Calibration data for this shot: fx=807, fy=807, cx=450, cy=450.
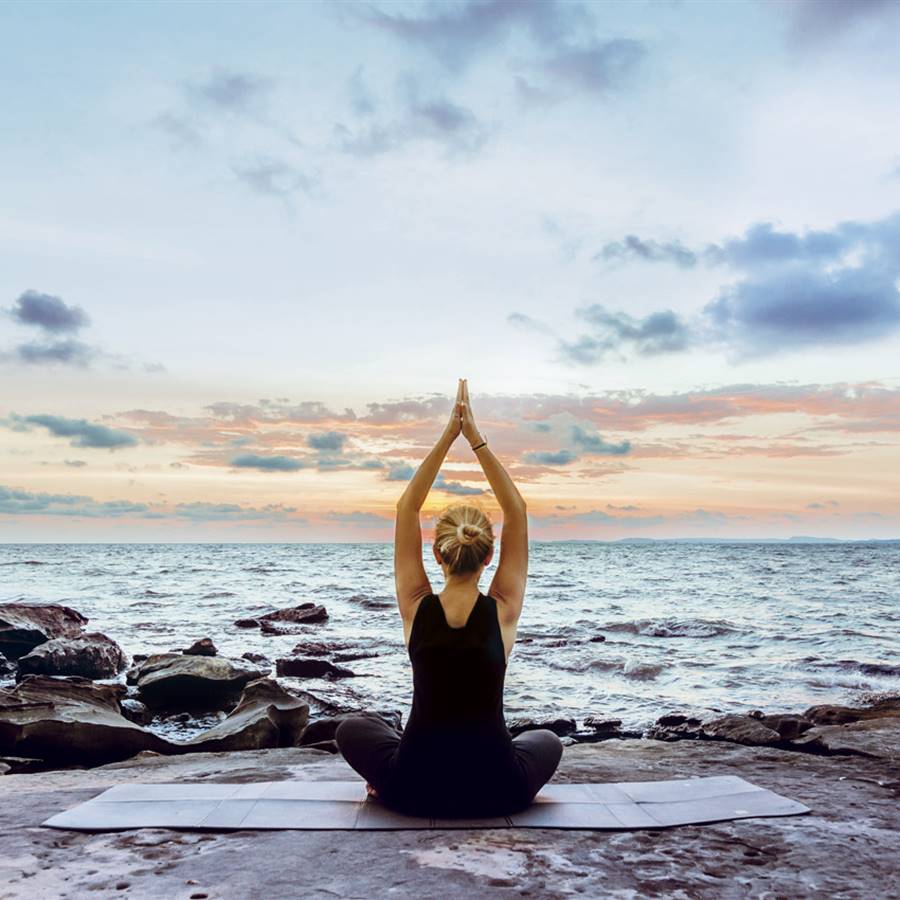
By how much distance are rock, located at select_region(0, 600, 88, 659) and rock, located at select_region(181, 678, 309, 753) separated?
945 centimetres

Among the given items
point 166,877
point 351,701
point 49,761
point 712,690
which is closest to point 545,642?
point 712,690

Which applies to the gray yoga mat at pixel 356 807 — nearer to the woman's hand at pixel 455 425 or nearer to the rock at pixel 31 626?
the woman's hand at pixel 455 425

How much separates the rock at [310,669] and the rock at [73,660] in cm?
315

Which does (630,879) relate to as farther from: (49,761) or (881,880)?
(49,761)

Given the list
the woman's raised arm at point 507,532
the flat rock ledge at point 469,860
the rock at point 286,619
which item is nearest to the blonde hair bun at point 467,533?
the woman's raised arm at point 507,532

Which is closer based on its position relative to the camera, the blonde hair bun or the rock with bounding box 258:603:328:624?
the blonde hair bun

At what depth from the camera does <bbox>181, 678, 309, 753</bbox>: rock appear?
849 cm

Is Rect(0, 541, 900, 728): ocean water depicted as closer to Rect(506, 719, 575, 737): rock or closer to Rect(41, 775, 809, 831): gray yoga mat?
Rect(506, 719, 575, 737): rock

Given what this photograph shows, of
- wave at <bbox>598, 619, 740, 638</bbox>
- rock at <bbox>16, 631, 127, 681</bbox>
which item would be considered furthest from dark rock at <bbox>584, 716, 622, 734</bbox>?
wave at <bbox>598, 619, 740, 638</bbox>

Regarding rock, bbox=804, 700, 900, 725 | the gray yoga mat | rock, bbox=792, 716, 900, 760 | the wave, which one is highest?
the gray yoga mat

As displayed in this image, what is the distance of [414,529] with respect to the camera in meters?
4.93

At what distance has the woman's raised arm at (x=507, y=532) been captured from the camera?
15.5 feet

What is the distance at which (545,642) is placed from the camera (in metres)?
19.4

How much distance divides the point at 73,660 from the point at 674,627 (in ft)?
49.6
